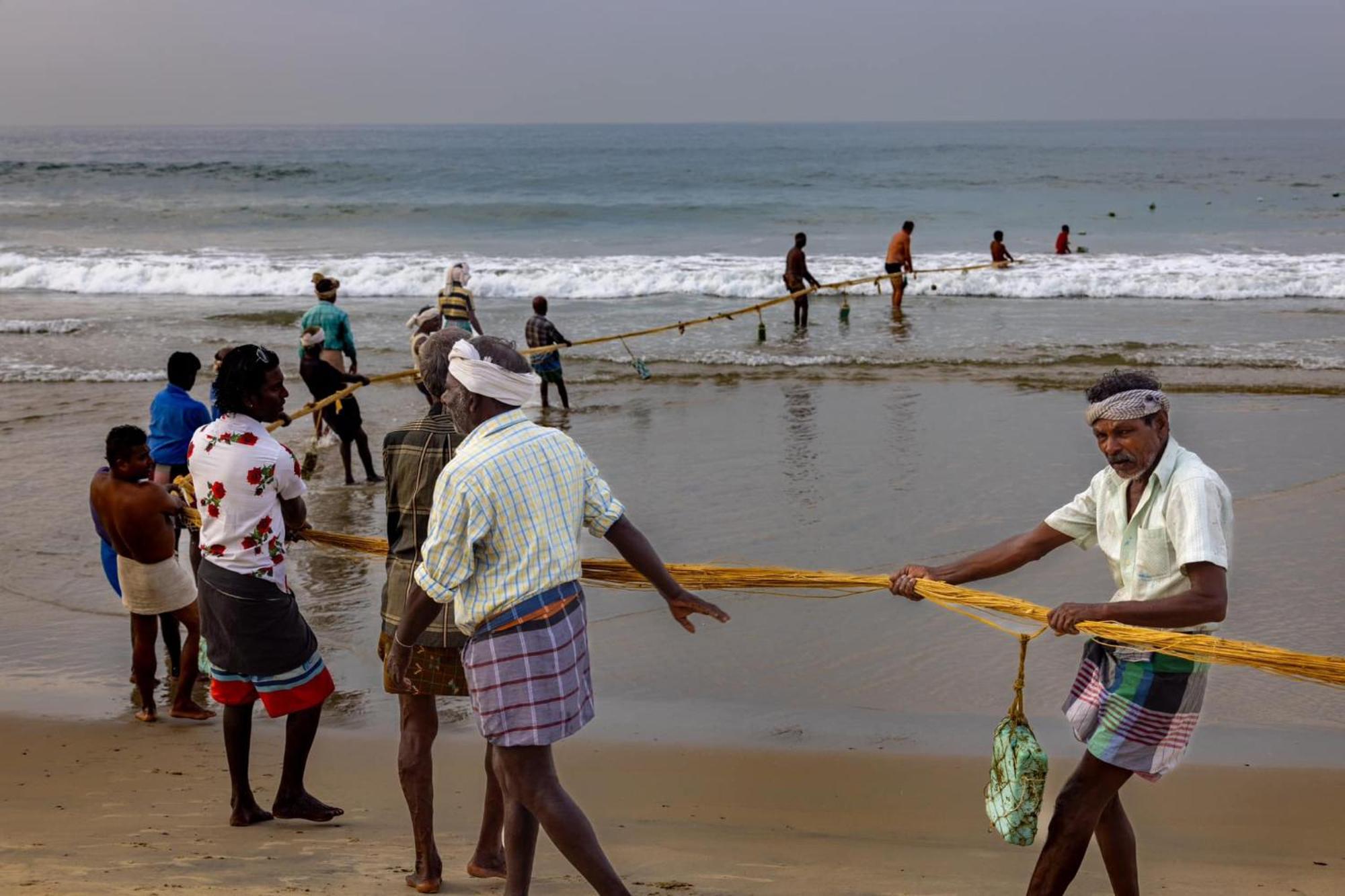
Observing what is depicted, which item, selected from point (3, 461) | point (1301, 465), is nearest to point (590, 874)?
point (1301, 465)

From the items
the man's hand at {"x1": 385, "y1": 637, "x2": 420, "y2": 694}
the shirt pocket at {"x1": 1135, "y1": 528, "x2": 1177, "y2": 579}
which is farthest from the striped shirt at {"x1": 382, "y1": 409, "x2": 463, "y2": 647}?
the shirt pocket at {"x1": 1135, "y1": 528, "x2": 1177, "y2": 579}

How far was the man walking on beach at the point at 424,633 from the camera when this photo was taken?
3.44 meters

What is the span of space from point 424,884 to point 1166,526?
2.19 meters

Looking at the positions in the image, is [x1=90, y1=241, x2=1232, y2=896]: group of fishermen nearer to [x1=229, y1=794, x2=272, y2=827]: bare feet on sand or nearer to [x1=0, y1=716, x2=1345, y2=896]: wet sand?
[x1=0, y1=716, x2=1345, y2=896]: wet sand

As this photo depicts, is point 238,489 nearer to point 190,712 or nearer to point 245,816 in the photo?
point 245,816

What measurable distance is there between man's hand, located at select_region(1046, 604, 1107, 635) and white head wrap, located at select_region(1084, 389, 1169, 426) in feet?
1.45

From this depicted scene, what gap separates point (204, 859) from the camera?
12.0 feet

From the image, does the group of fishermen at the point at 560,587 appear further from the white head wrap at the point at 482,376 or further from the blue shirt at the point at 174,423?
the blue shirt at the point at 174,423

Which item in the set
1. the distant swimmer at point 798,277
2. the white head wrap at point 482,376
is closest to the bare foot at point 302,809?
the white head wrap at point 482,376

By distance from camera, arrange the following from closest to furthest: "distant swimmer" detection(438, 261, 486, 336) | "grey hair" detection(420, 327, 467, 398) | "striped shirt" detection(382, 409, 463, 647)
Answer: "grey hair" detection(420, 327, 467, 398) < "striped shirt" detection(382, 409, 463, 647) < "distant swimmer" detection(438, 261, 486, 336)

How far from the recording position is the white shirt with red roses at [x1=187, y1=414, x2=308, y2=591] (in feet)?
12.5

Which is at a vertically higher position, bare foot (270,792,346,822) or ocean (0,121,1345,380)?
ocean (0,121,1345,380)

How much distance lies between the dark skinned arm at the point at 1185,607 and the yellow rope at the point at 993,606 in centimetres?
4

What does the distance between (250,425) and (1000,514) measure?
5.32 meters
